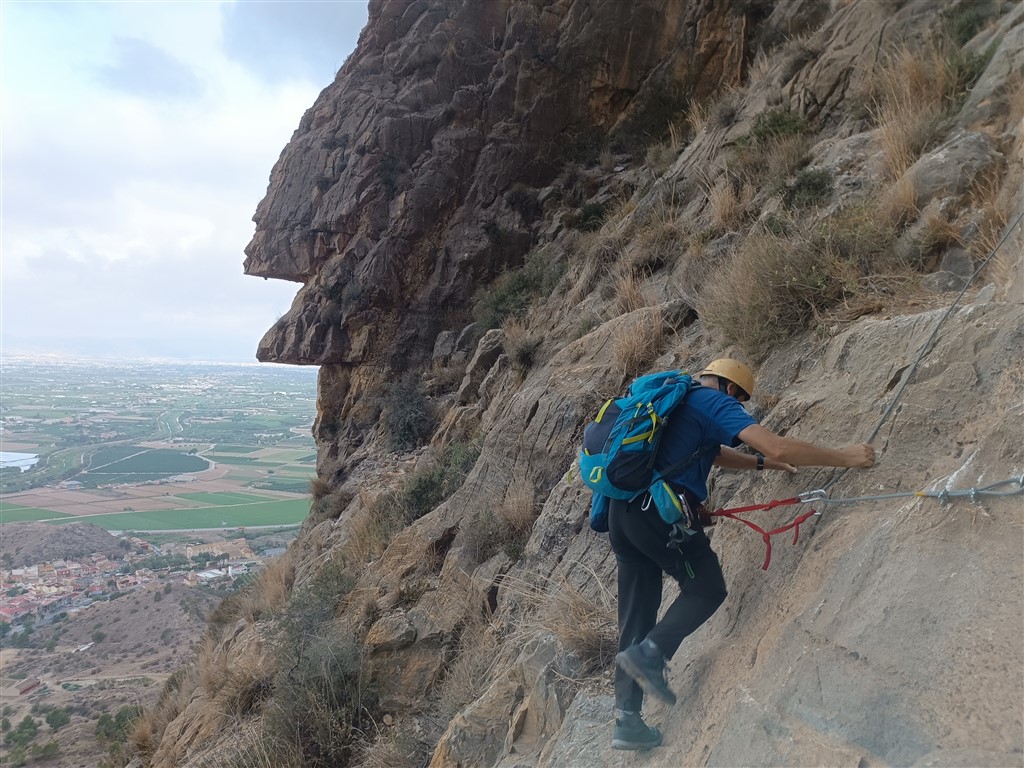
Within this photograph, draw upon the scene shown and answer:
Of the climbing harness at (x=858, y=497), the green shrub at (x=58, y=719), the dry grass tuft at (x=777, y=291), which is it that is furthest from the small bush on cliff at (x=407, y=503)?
the green shrub at (x=58, y=719)

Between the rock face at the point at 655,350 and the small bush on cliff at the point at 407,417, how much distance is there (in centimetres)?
40

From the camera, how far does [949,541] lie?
90.0 inches

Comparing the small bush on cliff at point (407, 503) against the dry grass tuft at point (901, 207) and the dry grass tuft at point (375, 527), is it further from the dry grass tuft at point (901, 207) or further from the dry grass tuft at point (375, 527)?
the dry grass tuft at point (901, 207)

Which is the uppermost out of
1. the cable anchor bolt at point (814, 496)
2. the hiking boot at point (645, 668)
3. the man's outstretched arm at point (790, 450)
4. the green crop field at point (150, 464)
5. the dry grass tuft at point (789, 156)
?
the dry grass tuft at point (789, 156)

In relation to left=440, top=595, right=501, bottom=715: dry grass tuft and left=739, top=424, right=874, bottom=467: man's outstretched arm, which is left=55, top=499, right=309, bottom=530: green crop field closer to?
left=440, top=595, right=501, bottom=715: dry grass tuft

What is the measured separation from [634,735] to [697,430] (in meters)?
1.42

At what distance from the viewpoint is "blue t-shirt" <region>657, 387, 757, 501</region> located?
269 centimetres

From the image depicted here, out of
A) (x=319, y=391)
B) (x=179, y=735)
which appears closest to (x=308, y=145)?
(x=319, y=391)

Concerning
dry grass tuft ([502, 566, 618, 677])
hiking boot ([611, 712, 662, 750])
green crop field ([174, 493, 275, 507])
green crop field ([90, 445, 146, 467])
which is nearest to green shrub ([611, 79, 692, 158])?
dry grass tuft ([502, 566, 618, 677])

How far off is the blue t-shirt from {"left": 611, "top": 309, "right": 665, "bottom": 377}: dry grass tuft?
10.6 feet

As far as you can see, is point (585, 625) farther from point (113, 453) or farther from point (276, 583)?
point (113, 453)

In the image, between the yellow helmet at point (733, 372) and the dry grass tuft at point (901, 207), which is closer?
the yellow helmet at point (733, 372)

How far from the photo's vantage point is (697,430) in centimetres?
274

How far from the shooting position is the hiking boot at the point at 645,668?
9.00ft
